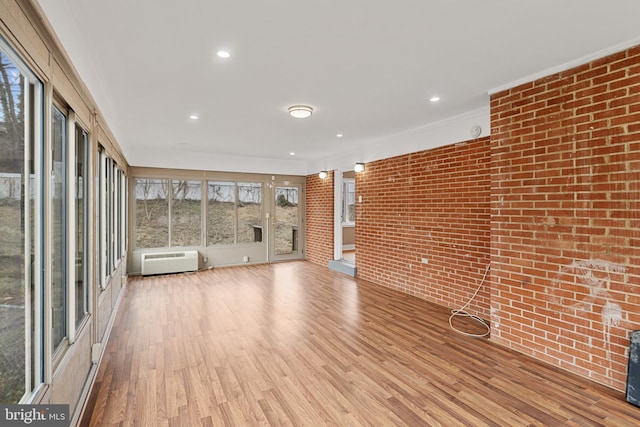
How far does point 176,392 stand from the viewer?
7.37 ft

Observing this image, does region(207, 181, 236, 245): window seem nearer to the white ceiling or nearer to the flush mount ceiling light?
the white ceiling

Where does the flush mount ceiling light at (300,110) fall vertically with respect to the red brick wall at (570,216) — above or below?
above

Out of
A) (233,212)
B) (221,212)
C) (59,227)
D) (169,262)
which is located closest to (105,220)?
(59,227)

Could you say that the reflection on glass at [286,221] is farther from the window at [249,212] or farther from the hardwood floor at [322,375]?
the hardwood floor at [322,375]

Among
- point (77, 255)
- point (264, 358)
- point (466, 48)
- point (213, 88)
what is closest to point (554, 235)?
point (466, 48)

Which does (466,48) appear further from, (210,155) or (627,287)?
(210,155)

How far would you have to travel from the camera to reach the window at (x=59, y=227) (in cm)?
190

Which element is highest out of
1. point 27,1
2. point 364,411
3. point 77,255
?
point 27,1

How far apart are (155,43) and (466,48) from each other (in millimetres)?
2319

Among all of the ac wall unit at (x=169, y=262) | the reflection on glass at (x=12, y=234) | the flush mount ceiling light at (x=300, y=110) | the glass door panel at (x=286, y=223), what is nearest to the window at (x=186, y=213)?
the ac wall unit at (x=169, y=262)

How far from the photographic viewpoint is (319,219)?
7324 millimetres

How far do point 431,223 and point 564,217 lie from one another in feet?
6.26

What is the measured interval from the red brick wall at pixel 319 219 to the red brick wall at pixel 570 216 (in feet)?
13.7

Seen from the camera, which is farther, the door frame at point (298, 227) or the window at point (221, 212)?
the door frame at point (298, 227)
